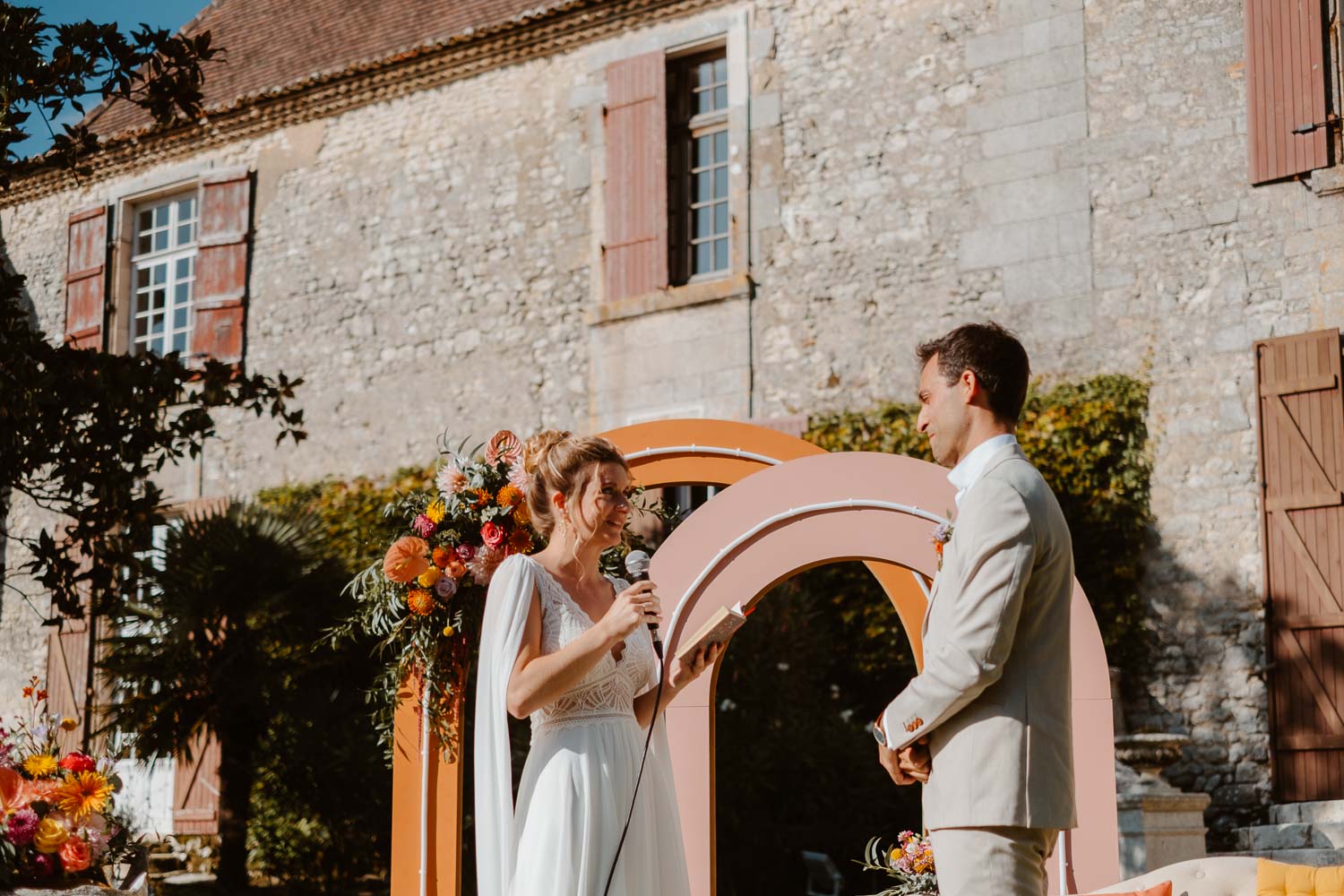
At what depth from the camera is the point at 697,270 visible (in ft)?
37.5

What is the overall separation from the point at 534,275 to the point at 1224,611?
19.2ft

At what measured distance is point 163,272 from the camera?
13984 millimetres

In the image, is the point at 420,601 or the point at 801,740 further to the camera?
the point at 801,740

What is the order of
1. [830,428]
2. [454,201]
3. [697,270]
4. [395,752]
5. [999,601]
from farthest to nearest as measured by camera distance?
[454,201]
[697,270]
[830,428]
[395,752]
[999,601]

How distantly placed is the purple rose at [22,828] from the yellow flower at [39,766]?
0.27 meters

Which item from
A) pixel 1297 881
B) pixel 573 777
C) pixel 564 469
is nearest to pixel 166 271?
pixel 564 469

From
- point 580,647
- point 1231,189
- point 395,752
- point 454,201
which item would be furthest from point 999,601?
point 454,201

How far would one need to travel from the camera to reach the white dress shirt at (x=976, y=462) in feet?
9.06

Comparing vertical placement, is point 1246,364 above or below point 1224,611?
above

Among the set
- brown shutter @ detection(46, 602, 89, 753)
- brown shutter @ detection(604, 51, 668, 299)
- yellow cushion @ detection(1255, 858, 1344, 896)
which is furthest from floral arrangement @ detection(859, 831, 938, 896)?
brown shutter @ detection(46, 602, 89, 753)

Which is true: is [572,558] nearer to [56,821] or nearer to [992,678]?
[992,678]

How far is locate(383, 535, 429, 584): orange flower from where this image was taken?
5.50 meters

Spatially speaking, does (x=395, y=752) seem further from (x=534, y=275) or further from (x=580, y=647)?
(x=534, y=275)

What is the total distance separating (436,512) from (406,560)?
225 millimetres
